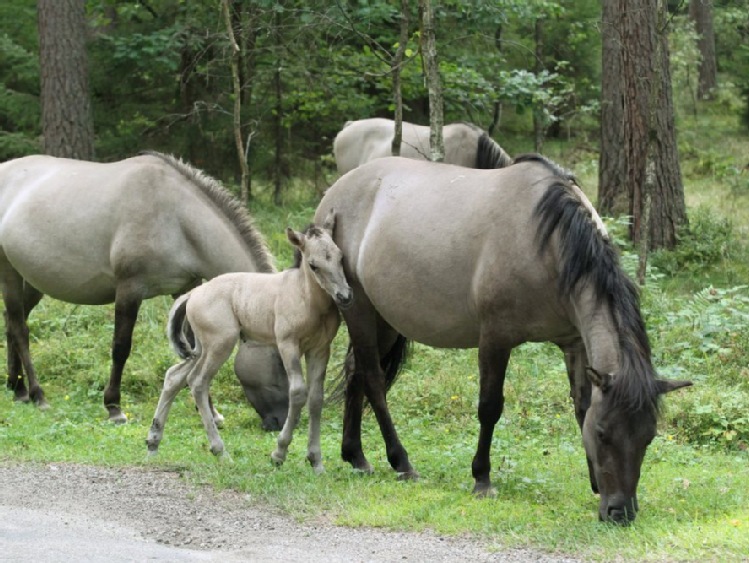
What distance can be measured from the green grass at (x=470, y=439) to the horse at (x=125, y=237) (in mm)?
902

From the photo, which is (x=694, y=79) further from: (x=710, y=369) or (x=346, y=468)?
(x=346, y=468)

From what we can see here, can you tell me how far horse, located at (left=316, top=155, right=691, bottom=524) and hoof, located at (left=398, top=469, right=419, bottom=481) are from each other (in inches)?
0.9

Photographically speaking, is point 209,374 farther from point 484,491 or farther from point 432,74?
point 432,74

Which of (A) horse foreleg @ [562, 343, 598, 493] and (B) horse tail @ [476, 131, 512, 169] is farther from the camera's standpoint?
(B) horse tail @ [476, 131, 512, 169]

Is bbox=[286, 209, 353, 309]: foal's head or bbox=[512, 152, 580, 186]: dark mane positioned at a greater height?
bbox=[512, 152, 580, 186]: dark mane

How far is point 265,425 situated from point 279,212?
7.48 meters

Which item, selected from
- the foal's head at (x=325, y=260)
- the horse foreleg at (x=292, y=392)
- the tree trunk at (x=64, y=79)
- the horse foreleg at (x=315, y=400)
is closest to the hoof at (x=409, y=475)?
the horse foreleg at (x=315, y=400)

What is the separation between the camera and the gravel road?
5.22 metres

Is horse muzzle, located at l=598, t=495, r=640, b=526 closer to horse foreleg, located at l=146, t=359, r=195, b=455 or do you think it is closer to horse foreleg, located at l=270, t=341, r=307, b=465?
horse foreleg, located at l=270, t=341, r=307, b=465

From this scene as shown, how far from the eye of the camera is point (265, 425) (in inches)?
355

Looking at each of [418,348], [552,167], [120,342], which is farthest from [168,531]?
[418,348]

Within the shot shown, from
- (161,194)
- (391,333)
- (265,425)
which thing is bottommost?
(265,425)

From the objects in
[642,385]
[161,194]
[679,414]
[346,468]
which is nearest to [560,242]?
[642,385]

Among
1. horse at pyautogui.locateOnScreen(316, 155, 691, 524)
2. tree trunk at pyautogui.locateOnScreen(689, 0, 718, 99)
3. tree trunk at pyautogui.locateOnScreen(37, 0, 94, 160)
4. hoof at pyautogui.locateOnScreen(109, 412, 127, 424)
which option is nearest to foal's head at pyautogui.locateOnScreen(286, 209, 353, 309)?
horse at pyautogui.locateOnScreen(316, 155, 691, 524)
